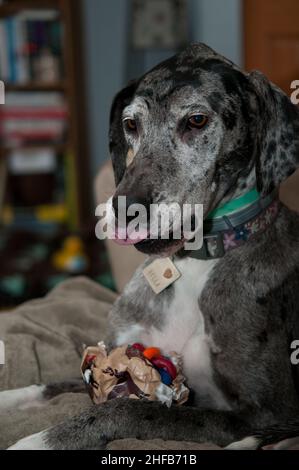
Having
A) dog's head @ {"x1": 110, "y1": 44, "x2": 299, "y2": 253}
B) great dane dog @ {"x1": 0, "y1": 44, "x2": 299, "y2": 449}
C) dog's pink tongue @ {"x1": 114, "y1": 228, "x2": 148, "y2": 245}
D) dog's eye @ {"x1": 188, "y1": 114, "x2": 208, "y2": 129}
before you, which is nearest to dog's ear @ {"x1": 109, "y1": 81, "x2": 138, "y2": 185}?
great dane dog @ {"x1": 0, "y1": 44, "x2": 299, "y2": 449}

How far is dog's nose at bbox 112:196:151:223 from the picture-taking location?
1481 mm

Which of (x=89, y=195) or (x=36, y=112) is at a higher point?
Result: (x=36, y=112)

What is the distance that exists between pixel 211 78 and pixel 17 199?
13.6 feet

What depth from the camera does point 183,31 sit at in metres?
5.43

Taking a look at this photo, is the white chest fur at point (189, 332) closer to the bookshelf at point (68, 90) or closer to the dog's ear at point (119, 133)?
the dog's ear at point (119, 133)

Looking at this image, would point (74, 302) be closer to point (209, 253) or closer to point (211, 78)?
point (209, 253)

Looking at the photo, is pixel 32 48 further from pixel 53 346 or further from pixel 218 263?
pixel 218 263

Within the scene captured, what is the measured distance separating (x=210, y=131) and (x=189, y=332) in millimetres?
522

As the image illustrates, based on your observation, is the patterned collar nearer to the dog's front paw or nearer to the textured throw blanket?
the textured throw blanket

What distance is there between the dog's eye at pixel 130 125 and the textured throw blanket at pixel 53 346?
702 millimetres

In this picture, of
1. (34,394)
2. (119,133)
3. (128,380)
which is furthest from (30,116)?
(128,380)

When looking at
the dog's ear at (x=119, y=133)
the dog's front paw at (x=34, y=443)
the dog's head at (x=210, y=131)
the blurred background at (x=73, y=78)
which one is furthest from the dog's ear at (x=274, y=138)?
the blurred background at (x=73, y=78)
